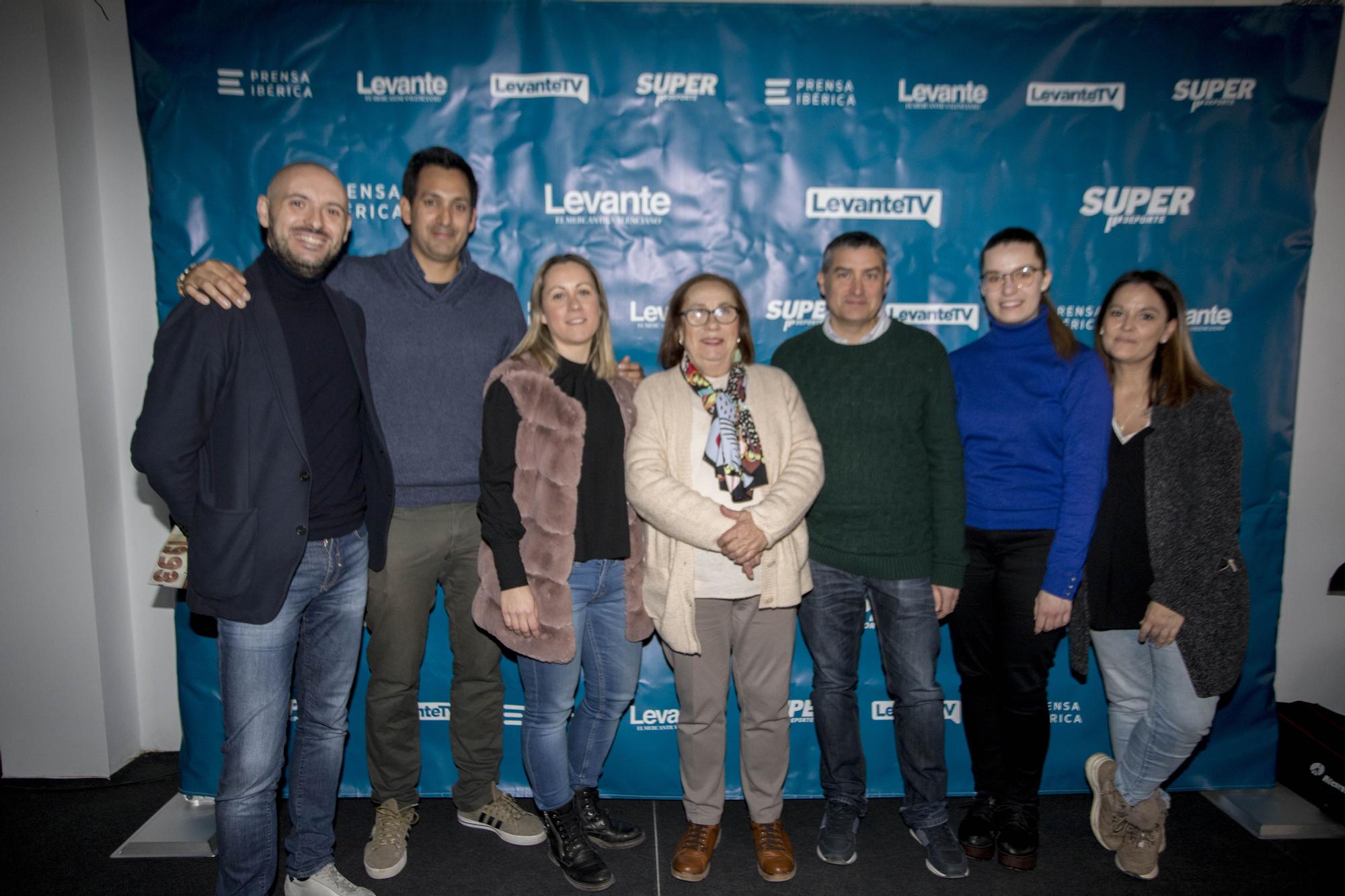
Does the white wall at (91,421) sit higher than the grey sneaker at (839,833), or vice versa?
the white wall at (91,421)

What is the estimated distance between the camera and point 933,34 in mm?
2654

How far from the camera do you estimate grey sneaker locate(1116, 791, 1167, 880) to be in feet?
7.75

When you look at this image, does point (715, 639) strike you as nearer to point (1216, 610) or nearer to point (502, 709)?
point (502, 709)

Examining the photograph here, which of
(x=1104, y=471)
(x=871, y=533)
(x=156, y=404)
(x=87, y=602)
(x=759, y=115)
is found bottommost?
(x=87, y=602)

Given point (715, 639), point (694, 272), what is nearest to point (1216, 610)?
point (715, 639)

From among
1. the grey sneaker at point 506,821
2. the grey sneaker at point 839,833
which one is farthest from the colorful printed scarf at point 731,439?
the grey sneaker at point 506,821

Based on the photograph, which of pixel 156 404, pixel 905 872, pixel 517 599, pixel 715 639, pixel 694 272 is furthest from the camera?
pixel 694 272

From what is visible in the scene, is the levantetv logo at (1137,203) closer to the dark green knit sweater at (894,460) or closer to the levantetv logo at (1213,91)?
the levantetv logo at (1213,91)

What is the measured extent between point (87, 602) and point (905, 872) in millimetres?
3120

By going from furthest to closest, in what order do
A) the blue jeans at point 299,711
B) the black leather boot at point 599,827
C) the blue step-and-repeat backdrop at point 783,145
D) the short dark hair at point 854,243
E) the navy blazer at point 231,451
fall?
the blue step-and-repeat backdrop at point 783,145, the black leather boot at point 599,827, the short dark hair at point 854,243, the blue jeans at point 299,711, the navy blazer at point 231,451

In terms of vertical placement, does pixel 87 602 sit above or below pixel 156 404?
below

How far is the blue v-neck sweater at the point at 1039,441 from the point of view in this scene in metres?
2.21

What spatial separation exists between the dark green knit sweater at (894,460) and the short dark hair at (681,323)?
0.29 meters

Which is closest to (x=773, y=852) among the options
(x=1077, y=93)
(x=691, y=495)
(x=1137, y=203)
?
(x=691, y=495)
